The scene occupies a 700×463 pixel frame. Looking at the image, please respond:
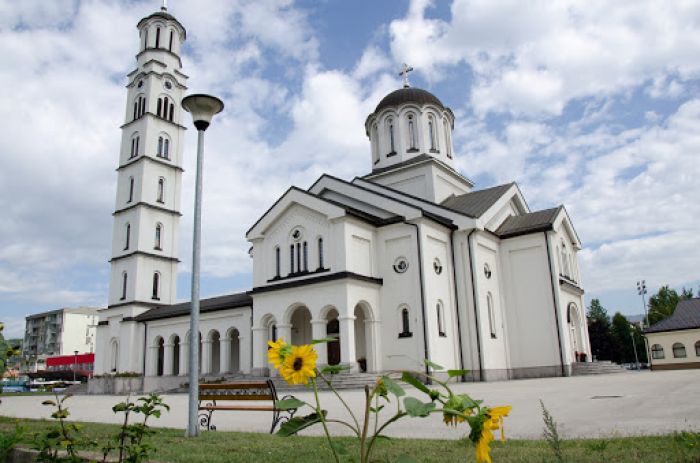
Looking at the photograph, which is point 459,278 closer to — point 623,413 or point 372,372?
point 372,372

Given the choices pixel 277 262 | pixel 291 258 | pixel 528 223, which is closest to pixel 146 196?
pixel 277 262

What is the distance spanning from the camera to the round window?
2541 centimetres

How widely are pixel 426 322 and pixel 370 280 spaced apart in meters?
3.24

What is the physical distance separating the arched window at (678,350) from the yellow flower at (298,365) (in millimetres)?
44115

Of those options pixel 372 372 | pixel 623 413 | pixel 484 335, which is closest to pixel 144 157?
pixel 372 372

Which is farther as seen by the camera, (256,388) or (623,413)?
(256,388)

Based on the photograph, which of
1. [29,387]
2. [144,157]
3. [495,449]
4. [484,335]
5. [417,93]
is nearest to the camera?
[495,449]

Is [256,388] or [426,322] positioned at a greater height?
[426,322]

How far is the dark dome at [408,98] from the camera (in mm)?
32969

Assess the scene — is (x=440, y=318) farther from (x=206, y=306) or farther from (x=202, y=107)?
(x=202, y=107)

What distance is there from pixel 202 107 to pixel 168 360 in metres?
28.5

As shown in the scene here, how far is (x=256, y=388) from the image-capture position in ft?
36.0

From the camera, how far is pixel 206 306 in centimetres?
3416

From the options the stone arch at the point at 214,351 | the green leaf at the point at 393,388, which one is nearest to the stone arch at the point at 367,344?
the stone arch at the point at 214,351
